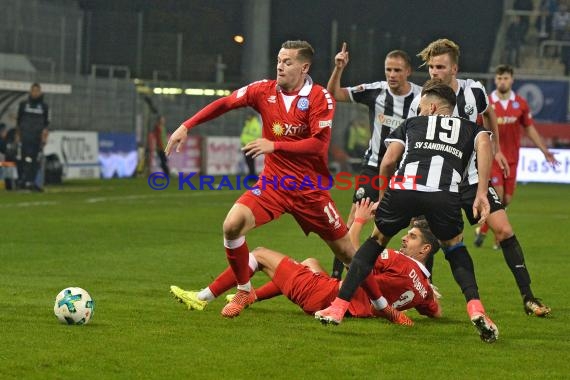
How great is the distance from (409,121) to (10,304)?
10.9 ft

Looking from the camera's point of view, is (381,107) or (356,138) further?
(356,138)

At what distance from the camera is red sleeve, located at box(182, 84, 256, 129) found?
29.2 ft

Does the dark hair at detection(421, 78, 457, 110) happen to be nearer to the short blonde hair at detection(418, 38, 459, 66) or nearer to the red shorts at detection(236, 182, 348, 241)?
the red shorts at detection(236, 182, 348, 241)

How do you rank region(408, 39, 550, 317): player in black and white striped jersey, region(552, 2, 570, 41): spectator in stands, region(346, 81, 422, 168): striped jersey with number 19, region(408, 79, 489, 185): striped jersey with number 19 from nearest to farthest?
region(408, 39, 550, 317): player in black and white striped jersey < region(408, 79, 489, 185): striped jersey with number 19 < region(346, 81, 422, 168): striped jersey with number 19 < region(552, 2, 570, 41): spectator in stands

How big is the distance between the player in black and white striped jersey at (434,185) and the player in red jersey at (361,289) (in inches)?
21.2

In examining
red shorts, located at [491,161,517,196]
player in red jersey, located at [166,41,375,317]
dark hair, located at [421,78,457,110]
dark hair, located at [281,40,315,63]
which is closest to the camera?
dark hair, located at [421,78,457,110]

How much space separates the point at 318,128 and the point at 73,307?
2.10m

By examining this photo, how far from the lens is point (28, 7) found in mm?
35062

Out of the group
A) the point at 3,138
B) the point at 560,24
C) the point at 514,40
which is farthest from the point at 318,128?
the point at 560,24

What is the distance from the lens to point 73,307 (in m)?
8.29

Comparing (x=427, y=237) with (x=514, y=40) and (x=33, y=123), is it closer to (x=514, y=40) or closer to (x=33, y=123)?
(x=33, y=123)

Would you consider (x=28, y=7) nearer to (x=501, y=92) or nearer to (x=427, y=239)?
(x=501, y=92)

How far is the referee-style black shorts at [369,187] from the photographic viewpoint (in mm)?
10781

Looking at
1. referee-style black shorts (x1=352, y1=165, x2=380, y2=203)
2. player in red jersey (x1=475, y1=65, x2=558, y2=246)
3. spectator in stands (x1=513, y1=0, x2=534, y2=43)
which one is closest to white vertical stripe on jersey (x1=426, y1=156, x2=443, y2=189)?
referee-style black shorts (x1=352, y1=165, x2=380, y2=203)
